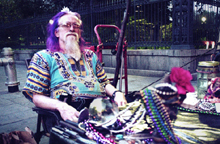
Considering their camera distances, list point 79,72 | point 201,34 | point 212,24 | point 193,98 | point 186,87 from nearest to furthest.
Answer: point 186,87
point 79,72
point 193,98
point 201,34
point 212,24

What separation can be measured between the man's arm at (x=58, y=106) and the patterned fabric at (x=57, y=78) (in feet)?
0.23

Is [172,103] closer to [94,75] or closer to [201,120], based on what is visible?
[94,75]

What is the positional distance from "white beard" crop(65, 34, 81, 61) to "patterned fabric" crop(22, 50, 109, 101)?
2.3 inches

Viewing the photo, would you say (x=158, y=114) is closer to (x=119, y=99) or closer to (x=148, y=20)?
(x=119, y=99)

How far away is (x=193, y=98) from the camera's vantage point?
2.86 meters

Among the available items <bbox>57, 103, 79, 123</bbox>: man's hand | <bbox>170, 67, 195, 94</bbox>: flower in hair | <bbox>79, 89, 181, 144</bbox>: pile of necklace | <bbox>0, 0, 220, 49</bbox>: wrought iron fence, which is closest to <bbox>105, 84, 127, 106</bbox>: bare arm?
<bbox>57, 103, 79, 123</bbox>: man's hand

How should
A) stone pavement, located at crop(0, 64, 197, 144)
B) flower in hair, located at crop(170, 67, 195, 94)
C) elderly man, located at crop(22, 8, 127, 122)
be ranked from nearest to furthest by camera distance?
1. flower in hair, located at crop(170, 67, 195, 94)
2. elderly man, located at crop(22, 8, 127, 122)
3. stone pavement, located at crop(0, 64, 197, 144)

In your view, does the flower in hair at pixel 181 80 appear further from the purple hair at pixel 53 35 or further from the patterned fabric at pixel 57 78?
the purple hair at pixel 53 35

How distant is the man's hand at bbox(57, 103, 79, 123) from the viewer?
153cm

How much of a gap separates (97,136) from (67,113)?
483mm

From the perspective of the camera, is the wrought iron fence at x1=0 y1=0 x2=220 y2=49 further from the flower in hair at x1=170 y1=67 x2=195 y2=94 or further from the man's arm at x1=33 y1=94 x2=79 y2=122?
the flower in hair at x1=170 y1=67 x2=195 y2=94

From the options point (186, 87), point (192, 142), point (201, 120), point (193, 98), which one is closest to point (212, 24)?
point (193, 98)

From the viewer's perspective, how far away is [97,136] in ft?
3.82

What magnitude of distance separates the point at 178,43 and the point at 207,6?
2.03m
